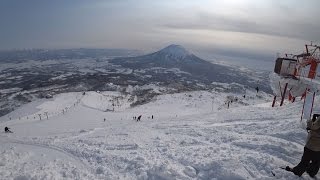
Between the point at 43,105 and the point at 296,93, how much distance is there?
7085cm

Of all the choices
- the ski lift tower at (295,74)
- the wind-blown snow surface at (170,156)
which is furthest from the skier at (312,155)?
the ski lift tower at (295,74)

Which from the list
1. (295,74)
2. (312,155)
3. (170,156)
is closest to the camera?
(312,155)

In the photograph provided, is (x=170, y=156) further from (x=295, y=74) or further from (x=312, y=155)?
(x=295, y=74)

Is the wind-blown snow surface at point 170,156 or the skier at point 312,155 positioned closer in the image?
the skier at point 312,155

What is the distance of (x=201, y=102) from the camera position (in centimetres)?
10762

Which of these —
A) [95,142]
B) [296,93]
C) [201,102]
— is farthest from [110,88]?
[95,142]

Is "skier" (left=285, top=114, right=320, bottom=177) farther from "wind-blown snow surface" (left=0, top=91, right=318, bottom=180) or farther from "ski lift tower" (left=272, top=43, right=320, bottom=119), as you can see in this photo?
"ski lift tower" (left=272, top=43, right=320, bottom=119)

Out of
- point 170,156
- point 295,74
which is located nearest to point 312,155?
point 170,156

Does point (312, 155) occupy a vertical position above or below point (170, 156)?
above

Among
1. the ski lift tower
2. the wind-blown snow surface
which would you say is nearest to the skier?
the wind-blown snow surface

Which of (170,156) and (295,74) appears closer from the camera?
(170,156)

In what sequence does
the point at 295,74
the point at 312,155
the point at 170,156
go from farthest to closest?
1. the point at 295,74
2. the point at 170,156
3. the point at 312,155

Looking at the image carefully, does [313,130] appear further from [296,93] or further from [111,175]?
[296,93]

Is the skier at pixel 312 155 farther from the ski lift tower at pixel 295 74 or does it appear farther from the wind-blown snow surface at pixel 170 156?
the ski lift tower at pixel 295 74
